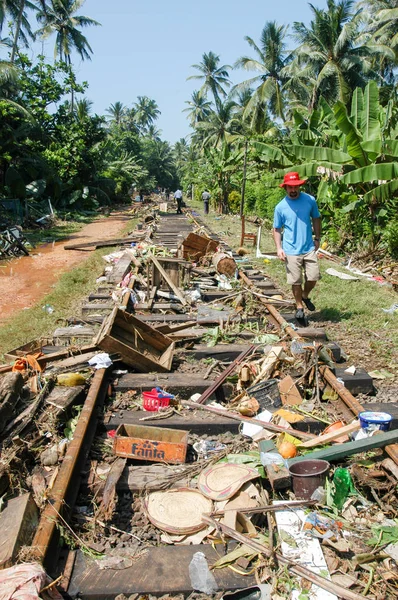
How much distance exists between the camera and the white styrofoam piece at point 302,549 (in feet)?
7.64

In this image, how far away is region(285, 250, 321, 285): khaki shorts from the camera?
21.8 feet

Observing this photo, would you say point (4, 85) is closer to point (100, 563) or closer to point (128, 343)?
point (128, 343)

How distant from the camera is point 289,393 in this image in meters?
4.47

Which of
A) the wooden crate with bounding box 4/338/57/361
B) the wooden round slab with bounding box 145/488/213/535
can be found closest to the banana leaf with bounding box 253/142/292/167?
the wooden crate with bounding box 4/338/57/361

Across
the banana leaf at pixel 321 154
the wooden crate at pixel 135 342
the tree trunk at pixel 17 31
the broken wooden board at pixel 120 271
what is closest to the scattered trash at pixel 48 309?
the broken wooden board at pixel 120 271

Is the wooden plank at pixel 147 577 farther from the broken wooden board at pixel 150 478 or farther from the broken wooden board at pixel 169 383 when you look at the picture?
the broken wooden board at pixel 169 383

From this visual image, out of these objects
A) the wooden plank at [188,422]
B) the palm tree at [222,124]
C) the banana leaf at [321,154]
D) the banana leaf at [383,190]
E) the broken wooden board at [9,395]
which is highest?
the palm tree at [222,124]

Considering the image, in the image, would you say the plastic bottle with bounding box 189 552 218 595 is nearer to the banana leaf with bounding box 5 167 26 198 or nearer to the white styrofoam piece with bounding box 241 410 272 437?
the white styrofoam piece with bounding box 241 410 272 437

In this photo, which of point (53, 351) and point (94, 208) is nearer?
point (53, 351)

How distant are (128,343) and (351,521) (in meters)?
3.11

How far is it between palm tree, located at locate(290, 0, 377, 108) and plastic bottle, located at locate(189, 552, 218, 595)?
34.0 meters

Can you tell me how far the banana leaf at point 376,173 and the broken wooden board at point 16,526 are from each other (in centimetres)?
1064

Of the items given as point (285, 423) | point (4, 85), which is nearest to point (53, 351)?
point (285, 423)

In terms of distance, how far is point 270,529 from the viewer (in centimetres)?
271
